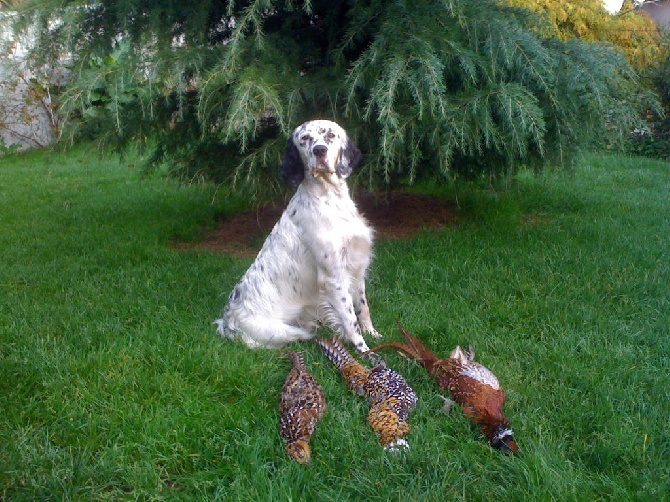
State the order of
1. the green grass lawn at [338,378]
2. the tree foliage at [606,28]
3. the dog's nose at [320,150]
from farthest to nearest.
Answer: the tree foliage at [606,28] → the dog's nose at [320,150] → the green grass lawn at [338,378]

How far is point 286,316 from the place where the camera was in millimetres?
3648

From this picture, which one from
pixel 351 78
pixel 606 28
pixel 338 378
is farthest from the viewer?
pixel 606 28

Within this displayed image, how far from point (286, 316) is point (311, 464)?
49.6 inches

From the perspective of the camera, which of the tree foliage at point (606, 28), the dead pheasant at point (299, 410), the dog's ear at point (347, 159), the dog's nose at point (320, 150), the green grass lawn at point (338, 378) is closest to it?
the green grass lawn at point (338, 378)

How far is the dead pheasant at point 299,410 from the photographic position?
8.29 ft

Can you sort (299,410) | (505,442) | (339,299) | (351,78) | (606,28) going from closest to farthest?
(505,442) → (299,410) → (339,299) → (351,78) → (606,28)

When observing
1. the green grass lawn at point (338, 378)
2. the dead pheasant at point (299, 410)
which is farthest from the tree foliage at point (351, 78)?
the dead pheasant at point (299, 410)

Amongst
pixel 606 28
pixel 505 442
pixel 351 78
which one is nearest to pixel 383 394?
pixel 505 442

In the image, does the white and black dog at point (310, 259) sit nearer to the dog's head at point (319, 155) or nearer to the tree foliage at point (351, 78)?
the dog's head at point (319, 155)

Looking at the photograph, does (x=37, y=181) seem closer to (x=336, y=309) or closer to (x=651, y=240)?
(x=336, y=309)

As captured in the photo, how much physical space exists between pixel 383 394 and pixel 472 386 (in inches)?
14.1

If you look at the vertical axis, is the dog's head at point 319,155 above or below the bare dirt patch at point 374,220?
above

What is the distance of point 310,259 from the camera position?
3.60 metres

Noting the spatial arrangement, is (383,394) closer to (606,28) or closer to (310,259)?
(310,259)
